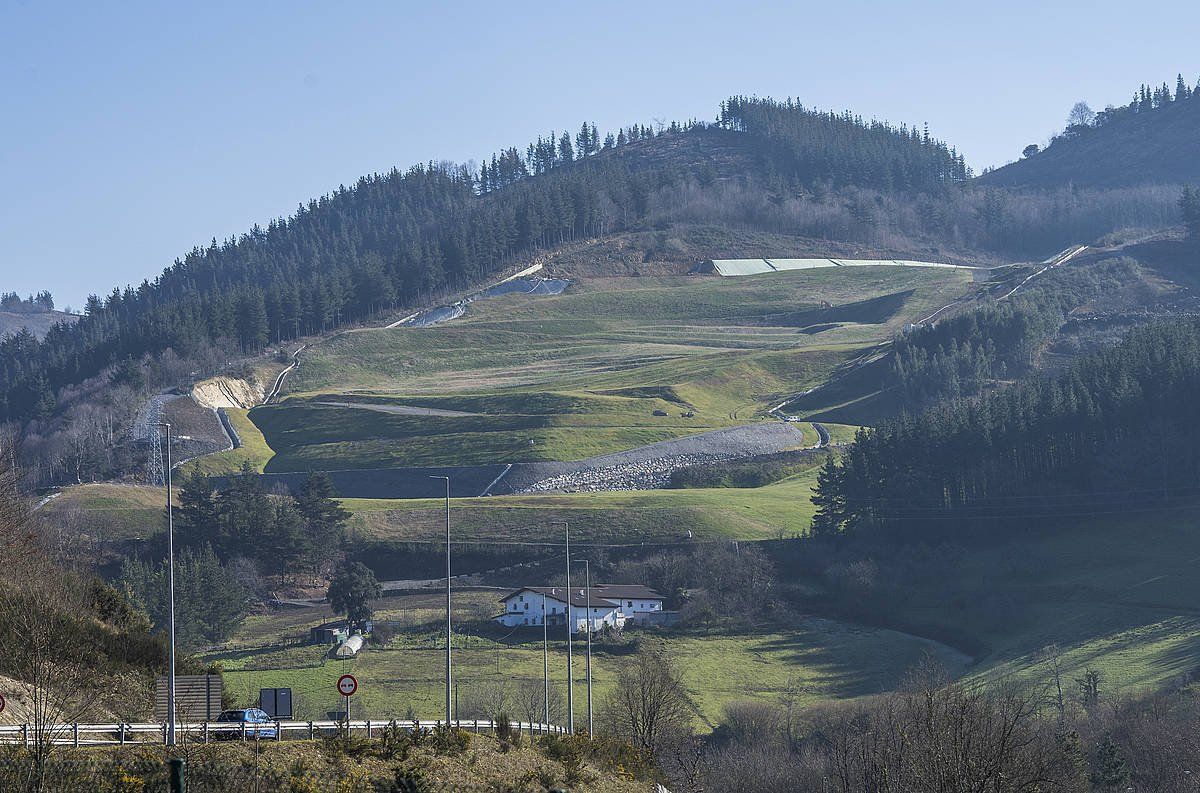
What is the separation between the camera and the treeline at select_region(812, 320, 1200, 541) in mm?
102500

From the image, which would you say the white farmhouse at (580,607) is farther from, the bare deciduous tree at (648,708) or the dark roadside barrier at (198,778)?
the dark roadside barrier at (198,778)

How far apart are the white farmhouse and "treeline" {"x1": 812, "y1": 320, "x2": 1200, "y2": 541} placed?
19525 mm

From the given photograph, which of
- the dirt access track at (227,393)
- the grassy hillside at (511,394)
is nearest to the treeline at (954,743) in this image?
the grassy hillside at (511,394)

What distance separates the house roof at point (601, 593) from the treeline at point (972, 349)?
69.5m

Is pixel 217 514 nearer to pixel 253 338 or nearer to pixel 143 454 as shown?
pixel 143 454

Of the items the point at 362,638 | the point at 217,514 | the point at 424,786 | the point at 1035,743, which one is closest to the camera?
the point at 424,786

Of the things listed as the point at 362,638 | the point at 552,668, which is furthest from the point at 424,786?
the point at 362,638

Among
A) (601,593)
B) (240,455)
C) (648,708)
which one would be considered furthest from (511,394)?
(648,708)

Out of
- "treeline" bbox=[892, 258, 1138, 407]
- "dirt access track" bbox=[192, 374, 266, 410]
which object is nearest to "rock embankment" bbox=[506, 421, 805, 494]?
"treeline" bbox=[892, 258, 1138, 407]

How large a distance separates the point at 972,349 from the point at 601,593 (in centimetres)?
8606

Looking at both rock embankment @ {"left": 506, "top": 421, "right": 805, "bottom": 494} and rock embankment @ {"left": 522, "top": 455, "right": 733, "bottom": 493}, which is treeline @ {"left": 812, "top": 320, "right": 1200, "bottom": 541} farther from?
rock embankment @ {"left": 506, "top": 421, "right": 805, "bottom": 494}

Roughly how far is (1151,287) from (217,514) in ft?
464

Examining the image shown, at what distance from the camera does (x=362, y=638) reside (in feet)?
271

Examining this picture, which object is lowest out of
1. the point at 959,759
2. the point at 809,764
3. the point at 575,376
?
the point at 809,764
